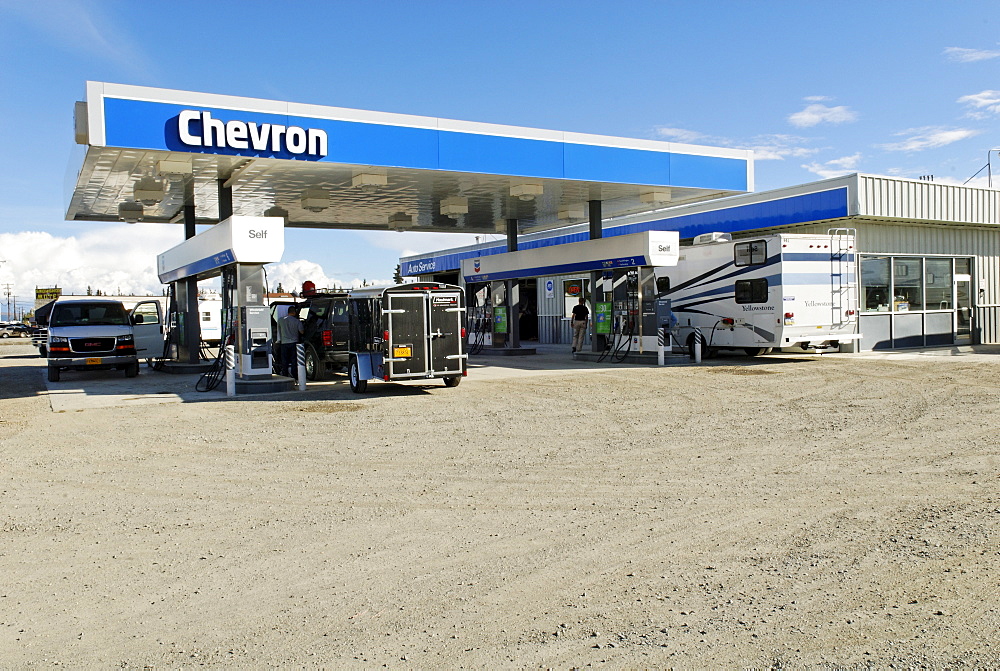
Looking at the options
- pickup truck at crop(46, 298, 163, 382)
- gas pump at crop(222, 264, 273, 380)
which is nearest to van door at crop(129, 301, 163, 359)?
pickup truck at crop(46, 298, 163, 382)

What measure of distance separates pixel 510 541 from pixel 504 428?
493cm

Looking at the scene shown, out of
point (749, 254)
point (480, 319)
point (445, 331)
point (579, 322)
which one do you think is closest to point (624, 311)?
point (579, 322)

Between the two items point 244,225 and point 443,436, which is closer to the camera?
point 443,436

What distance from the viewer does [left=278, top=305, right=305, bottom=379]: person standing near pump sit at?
17.4 meters

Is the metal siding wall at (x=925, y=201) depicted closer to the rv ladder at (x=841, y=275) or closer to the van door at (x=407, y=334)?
the rv ladder at (x=841, y=275)

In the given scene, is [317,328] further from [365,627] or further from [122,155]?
[365,627]

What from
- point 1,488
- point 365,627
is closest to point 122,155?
point 1,488

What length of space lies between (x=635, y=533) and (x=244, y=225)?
36.8ft

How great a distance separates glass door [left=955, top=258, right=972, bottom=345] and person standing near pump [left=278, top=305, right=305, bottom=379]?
64.5 feet

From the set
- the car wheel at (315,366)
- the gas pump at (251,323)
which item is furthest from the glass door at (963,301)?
the gas pump at (251,323)

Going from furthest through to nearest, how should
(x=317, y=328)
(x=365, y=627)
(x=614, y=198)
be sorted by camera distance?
(x=614, y=198) → (x=317, y=328) → (x=365, y=627)

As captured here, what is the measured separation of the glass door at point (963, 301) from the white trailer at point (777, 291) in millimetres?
6848

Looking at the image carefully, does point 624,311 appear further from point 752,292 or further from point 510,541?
point 510,541

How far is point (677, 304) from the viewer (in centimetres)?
2200
